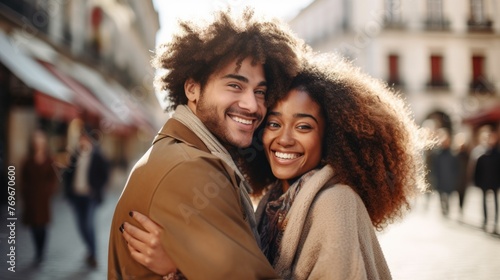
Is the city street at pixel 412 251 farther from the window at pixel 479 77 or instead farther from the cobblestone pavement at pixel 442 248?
the window at pixel 479 77

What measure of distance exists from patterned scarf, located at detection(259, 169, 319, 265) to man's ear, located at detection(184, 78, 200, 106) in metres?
0.76

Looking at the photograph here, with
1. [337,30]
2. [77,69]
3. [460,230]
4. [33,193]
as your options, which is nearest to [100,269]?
[33,193]

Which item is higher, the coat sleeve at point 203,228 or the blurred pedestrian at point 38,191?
the blurred pedestrian at point 38,191

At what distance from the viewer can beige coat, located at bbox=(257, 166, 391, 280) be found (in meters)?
2.19

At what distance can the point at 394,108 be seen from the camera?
2863mm

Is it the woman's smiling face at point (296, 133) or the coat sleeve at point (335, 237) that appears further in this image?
the woman's smiling face at point (296, 133)

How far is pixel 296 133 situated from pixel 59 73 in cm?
1261

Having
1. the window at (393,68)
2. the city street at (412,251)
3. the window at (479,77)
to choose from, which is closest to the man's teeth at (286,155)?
the city street at (412,251)

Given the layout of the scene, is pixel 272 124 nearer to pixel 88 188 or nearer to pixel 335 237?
pixel 335 237

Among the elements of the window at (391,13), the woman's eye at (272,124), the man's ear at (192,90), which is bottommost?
the woman's eye at (272,124)

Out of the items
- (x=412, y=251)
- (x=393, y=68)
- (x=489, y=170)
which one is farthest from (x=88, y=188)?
(x=393, y=68)

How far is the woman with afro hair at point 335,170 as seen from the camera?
7.53 ft

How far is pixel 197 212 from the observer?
1952mm

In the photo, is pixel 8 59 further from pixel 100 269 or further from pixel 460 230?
pixel 460 230
